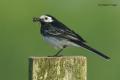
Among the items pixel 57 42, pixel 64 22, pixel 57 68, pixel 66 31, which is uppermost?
pixel 64 22

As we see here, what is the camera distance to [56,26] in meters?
7.47

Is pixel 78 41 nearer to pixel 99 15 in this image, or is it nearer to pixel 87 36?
pixel 87 36

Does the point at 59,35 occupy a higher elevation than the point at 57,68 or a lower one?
higher

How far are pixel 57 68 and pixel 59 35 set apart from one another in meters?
2.41

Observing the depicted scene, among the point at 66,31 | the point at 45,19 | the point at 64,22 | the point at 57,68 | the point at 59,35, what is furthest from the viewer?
the point at 64,22

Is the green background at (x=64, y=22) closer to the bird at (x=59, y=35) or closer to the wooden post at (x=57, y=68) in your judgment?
the bird at (x=59, y=35)

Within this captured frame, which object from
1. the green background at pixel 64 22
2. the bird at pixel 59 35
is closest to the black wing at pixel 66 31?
the bird at pixel 59 35

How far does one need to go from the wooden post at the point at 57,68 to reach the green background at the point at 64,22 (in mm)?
4550

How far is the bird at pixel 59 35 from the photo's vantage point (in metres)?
6.89

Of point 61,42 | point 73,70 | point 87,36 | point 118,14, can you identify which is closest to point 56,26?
point 61,42

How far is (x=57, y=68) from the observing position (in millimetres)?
4863

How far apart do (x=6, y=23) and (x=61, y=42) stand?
14.8 feet

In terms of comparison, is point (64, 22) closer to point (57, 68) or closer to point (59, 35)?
point (59, 35)

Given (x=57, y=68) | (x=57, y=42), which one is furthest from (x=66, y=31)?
(x=57, y=68)
